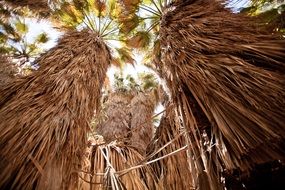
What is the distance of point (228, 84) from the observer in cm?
195

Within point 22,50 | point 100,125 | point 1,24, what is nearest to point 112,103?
point 100,125

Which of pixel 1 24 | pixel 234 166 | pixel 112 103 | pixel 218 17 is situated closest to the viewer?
pixel 234 166

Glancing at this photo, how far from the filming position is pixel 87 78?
362 centimetres

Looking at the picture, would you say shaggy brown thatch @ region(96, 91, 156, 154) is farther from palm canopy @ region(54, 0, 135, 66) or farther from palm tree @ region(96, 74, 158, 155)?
palm canopy @ region(54, 0, 135, 66)

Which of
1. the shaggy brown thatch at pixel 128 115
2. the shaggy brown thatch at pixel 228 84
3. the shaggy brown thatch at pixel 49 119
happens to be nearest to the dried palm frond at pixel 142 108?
the shaggy brown thatch at pixel 128 115

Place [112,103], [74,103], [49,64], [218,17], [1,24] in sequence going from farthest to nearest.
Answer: [112,103], [1,24], [49,64], [74,103], [218,17]

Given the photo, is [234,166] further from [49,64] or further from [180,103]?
[49,64]

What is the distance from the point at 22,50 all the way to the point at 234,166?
9.15m

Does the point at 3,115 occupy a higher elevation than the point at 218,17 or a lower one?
lower

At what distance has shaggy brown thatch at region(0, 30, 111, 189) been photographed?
7.39 ft

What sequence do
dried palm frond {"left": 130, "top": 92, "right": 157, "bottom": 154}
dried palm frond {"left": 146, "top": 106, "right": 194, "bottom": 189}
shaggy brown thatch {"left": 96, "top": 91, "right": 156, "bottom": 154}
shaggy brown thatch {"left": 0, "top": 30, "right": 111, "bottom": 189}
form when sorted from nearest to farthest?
shaggy brown thatch {"left": 0, "top": 30, "right": 111, "bottom": 189} → dried palm frond {"left": 146, "top": 106, "right": 194, "bottom": 189} → shaggy brown thatch {"left": 96, "top": 91, "right": 156, "bottom": 154} → dried palm frond {"left": 130, "top": 92, "right": 157, "bottom": 154}

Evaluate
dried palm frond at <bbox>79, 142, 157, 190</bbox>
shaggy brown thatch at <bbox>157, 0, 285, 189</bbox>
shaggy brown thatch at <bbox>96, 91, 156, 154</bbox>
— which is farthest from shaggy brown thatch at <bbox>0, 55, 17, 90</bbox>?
shaggy brown thatch at <bbox>157, 0, 285, 189</bbox>

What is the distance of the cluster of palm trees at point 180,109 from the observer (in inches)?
69.5

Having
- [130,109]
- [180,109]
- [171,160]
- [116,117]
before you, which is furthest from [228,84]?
[130,109]
